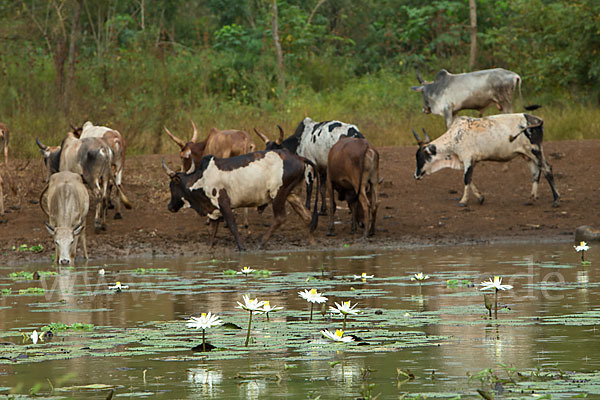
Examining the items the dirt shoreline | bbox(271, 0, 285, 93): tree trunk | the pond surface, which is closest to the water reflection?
the pond surface

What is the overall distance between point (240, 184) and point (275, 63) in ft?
53.9

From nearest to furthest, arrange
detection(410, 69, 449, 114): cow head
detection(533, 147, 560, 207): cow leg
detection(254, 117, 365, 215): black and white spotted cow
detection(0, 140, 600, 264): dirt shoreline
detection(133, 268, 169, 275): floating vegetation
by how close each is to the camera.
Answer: detection(133, 268, 169, 275): floating vegetation → detection(0, 140, 600, 264): dirt shoreline → detection(254, 117, 365, 215): black and white spotted cow → detection(533, 147, 560, 207): cow leg → detection(410, 69, 449, 114): cow head

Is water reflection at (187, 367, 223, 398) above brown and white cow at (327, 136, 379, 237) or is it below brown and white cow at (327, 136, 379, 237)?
below

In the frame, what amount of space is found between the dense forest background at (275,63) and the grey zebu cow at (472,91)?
6.44 ft

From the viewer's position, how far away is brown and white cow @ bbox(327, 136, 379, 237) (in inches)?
Result: 622

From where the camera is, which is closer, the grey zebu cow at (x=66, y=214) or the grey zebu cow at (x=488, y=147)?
the grey zebu cow at (x=66, y=214)

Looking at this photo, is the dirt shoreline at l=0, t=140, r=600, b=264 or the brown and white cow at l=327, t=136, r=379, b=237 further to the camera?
the brown and white cow at l=327, t=136, r=379, b=237

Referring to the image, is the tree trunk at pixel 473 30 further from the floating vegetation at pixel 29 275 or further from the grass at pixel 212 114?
the floating vegetation at pixel 29 275

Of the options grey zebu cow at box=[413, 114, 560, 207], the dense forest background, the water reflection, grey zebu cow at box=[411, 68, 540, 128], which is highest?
the dense forest background

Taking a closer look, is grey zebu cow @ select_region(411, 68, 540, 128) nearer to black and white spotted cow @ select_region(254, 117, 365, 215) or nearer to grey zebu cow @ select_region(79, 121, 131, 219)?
black and white spotted cow @ select_region(254, 117, 365, 215)

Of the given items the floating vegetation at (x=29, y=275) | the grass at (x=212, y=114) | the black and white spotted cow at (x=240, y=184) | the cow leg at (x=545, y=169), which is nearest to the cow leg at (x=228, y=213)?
the black and white spotted cow at (x=240, y=184)

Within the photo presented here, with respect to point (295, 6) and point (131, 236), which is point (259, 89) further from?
point (131, 236)

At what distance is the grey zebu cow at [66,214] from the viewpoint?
13.6m

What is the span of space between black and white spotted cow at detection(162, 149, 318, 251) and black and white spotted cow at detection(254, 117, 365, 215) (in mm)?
1795
